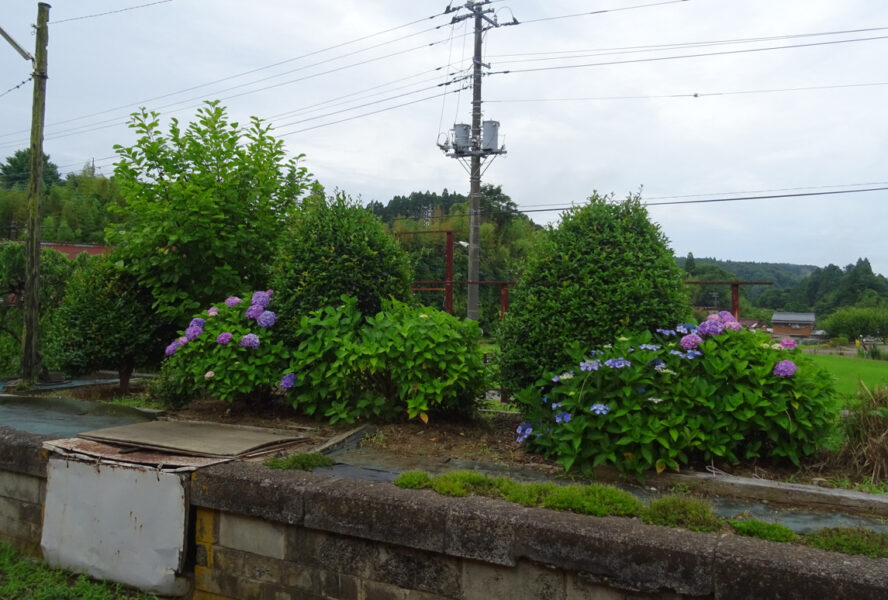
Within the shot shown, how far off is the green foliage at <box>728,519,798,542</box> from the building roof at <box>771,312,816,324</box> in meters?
50.4

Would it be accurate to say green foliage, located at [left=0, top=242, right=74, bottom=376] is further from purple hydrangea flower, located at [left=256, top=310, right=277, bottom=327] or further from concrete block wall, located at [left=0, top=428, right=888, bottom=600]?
concrete block wall, located at [left=0, top=428, right=888, bottom=600]

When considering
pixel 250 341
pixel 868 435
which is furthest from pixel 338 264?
pixel 868 435

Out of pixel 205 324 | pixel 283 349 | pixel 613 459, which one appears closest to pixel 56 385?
pixel 205 324

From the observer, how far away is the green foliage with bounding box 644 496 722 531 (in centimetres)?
304

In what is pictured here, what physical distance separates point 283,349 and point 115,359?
3.31 m

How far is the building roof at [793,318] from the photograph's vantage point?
4828 centimetres

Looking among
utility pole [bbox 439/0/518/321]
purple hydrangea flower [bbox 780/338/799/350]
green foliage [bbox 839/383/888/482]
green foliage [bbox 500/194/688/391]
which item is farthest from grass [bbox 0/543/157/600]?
utility pole [bbox 439/0/518/321]

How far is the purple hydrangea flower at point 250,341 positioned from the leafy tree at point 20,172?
4931 centimetres

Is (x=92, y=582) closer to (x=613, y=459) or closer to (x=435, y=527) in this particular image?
(x=435, y=527)

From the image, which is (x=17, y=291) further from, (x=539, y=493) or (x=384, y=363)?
(x=539, y=493)

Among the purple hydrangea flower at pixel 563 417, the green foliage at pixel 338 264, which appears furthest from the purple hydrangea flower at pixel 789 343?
the green foliage at pixel 338 264

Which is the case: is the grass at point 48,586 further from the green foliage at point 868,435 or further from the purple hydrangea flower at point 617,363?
the green foliage at point 868,435

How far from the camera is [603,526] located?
9.90 feet

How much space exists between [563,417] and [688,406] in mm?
819
